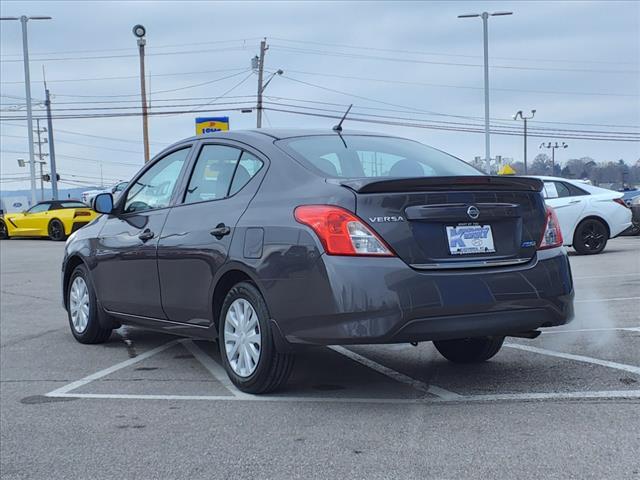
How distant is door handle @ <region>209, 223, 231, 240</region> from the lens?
5217 mm

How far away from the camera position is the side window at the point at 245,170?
5.33 metres

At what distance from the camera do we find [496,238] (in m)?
4.75

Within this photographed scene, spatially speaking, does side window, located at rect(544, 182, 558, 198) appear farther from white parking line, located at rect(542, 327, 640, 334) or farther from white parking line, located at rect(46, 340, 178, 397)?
white parking line, located at rect(46, 340, 178, 397)

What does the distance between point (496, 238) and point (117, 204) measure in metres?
3.47

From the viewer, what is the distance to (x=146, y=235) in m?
6.20

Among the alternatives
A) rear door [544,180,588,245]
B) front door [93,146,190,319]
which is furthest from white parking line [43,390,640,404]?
rear door [544,180,588,245]

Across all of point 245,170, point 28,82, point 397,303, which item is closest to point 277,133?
point 245,170

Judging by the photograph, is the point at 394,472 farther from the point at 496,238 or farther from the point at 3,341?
the point at 3,341

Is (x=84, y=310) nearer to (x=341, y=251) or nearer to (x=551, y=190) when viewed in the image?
(x=341, y=251)

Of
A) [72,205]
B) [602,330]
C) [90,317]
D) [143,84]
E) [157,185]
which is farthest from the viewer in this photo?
[143,84]

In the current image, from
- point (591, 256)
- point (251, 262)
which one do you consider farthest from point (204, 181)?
point (591, 256)

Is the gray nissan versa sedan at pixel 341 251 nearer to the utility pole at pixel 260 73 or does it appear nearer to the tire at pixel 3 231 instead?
the tire at pixel 3 231

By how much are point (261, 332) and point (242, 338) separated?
0.28m

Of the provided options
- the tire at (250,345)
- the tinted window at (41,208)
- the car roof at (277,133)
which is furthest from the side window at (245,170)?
the tinted window at (41,208)
